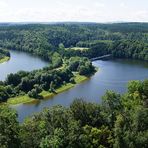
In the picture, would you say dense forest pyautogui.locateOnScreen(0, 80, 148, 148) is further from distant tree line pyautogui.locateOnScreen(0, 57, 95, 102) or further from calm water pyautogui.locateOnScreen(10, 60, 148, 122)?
distant tree line pyautogui.locateOnScreen(0, 57, 95, 102)

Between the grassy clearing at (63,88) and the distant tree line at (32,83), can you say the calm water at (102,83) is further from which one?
the distant tree line at (32,83)

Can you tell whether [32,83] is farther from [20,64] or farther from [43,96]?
[20,64]

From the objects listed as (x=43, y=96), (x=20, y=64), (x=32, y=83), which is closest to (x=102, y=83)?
(x=32, y=83)

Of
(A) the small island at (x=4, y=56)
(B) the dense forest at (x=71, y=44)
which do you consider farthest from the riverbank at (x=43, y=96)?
(A) the small island at (x=4, y=56)

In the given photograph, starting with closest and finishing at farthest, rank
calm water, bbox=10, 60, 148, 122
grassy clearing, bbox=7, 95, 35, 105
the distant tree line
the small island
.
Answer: calm water, bbox=10, 60, 148, 122
grassy clearing, bbox=7, 95, 35, 105
the distant tree line
the small island

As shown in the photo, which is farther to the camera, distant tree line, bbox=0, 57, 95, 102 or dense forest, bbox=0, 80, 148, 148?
distant tree line, bbox=0, 57, 95, 102

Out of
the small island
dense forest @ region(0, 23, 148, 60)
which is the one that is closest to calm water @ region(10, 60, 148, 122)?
dense forest @ region(0, 23, 148, 60)

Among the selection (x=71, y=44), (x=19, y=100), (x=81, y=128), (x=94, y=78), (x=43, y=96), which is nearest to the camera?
(x=81, y=128)

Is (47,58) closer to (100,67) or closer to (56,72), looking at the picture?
(100,67)
